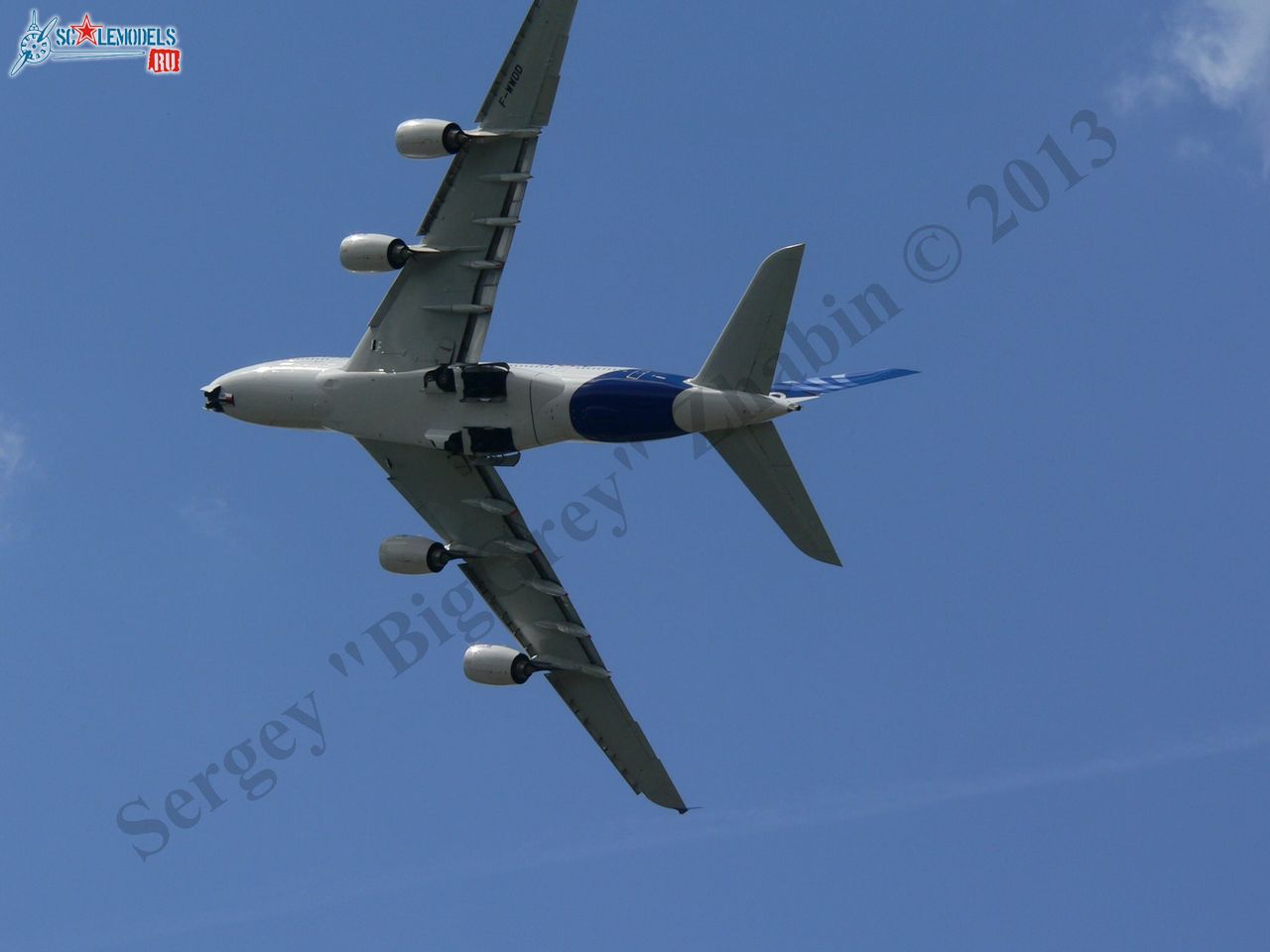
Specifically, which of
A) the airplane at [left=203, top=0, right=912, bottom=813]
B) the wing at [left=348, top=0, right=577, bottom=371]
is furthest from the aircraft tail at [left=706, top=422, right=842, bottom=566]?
the wing at [left=348, top=0, right=577, bottom=371]

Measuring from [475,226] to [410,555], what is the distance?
10.2 m

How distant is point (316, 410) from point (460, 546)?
19.9 feet

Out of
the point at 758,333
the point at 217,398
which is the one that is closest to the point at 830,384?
the point at 758,333

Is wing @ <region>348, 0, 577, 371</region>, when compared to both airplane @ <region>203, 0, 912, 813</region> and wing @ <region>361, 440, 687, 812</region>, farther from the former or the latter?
wing @ <region>361, 440, 687, 812</region>

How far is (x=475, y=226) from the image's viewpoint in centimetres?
5319

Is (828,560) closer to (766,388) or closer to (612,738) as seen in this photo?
(766,388)

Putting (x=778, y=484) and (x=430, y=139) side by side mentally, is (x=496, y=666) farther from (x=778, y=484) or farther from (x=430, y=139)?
(x=430, y=139)

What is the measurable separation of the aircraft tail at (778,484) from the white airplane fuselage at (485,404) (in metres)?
0.65

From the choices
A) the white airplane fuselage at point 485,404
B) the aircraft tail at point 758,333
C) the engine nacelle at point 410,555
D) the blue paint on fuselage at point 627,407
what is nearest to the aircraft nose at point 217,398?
the white airplane fuselage at point 485,404

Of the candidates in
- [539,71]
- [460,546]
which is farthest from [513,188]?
[460,546]

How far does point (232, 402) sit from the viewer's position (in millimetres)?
57312

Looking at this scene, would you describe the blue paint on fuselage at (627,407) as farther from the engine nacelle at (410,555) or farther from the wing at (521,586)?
the engine nacelle at (410,555)

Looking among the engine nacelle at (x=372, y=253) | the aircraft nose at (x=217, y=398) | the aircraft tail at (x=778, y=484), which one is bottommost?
the aircraft tail at (x=778, y=484)

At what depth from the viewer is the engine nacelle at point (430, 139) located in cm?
5159
